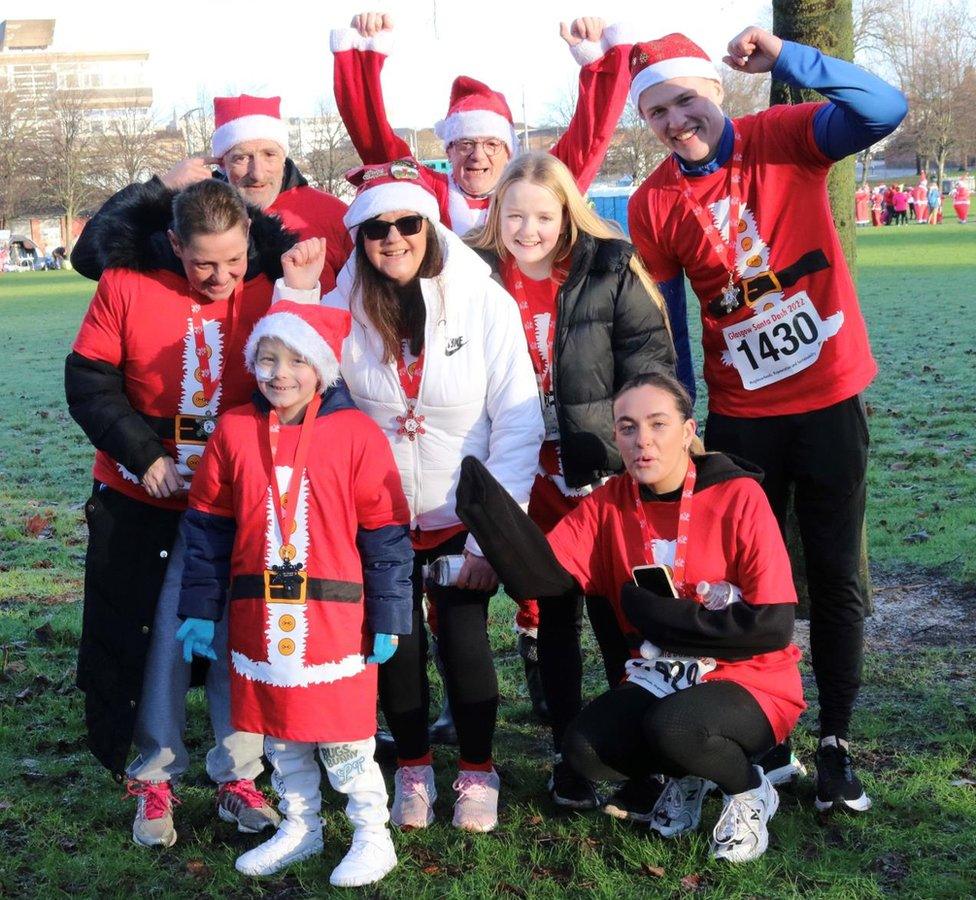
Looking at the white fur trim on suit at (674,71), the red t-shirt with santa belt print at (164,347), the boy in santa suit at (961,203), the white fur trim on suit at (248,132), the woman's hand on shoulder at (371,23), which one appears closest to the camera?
the red t-shirt with santa belt print at (164,347)

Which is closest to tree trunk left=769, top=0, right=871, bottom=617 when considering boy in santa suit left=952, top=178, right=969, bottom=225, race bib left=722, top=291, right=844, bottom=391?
race bib left=722, top=291, right=844, bottom=391

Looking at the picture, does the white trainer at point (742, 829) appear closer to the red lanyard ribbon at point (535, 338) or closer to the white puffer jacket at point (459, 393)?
the white puffer jacket at point (459, 393)

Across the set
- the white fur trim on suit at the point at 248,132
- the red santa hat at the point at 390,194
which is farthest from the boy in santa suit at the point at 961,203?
the red santa hat at the point at 390,194

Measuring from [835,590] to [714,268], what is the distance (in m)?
1.17

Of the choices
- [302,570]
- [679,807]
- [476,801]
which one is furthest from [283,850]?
[679,807]

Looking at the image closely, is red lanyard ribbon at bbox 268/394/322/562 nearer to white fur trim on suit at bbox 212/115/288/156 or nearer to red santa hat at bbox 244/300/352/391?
red santa hat at bbox 244/300/352/391

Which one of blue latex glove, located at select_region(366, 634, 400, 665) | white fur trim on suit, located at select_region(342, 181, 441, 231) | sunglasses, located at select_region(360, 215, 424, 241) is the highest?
white fur trim on suit, located at select_region(342, 181, 441, 231)

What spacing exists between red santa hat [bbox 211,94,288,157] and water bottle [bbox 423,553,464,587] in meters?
1.94

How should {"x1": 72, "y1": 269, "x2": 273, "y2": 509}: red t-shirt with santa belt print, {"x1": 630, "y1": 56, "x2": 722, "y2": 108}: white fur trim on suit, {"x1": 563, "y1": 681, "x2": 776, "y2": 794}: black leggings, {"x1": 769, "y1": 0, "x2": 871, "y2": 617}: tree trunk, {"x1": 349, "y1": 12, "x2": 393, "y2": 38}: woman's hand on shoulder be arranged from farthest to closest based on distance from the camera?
{"x1": 769, "y1": 0, "x2": 871, "y2": 617}: tree trunk → {"x1": 349, "y1": 12, "x2": 393, "y2": 38}: woman's hand on shoulder → {"x1": 630, "y1": 56, "x2": 722, "y2": 108}: white fur trim on suit → {"x1": 72, "y1": 269, "x2": 273, "y2": 509}: red t-shirt with santa belt print → {"x1": 563, "y1": 681, "x2": 776, "y2": 794}: black leggings

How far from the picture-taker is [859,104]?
3.77 metres

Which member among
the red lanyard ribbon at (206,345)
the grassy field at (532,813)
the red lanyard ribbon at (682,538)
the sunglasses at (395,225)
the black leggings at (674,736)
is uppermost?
the sunglasses at (395,225)

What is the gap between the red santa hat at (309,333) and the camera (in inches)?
148

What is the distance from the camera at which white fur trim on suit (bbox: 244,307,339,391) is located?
3752mm

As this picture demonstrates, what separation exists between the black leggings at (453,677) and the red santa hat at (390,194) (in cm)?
119
